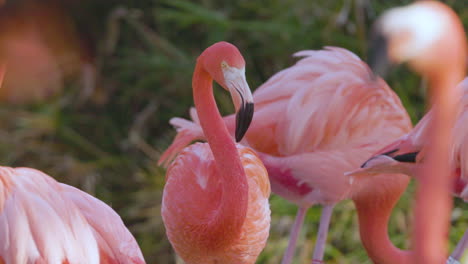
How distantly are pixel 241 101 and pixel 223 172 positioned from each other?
0.25 meters

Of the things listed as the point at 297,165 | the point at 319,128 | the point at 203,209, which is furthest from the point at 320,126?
the point at 203,209

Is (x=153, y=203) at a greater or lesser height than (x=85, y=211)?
lesser

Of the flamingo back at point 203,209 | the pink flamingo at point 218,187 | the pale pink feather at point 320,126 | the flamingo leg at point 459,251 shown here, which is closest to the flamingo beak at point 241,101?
the pink flamingo at point 218,187

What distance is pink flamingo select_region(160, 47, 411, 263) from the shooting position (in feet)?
8.09

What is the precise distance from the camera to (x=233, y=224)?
2016mm

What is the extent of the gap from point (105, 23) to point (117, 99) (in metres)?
0.52

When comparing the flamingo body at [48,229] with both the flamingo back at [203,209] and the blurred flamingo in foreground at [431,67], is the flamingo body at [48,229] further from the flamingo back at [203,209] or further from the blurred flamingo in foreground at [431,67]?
the blurred flamingo in foreground at [431,67]

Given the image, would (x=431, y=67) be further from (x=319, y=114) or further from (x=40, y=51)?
(x=40, y=51)

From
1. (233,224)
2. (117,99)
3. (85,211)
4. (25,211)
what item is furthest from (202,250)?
(117,99)

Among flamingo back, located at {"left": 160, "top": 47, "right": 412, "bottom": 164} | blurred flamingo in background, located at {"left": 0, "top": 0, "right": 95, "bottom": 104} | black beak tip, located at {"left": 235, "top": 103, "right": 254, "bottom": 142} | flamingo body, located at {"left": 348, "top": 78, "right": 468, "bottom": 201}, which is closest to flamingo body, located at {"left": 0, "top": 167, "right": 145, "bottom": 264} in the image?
black beak tip, located at {"left": 235, "top": 103, "right": 254, "bottom": 142}

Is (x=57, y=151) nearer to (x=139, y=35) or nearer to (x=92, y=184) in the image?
(x=92, y=184)

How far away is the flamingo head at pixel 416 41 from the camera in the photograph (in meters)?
1.25

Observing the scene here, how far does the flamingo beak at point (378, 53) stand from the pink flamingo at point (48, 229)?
0.83 metres

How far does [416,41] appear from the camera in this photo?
1.25 m
